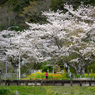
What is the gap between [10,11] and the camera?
47.5 m

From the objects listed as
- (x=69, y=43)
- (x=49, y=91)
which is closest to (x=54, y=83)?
(x=49, y=91)

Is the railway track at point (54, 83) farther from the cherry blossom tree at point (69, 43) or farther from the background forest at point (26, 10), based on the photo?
the background forest at point (26, 10)

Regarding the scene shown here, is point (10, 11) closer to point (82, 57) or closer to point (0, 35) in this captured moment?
point (0, 35)

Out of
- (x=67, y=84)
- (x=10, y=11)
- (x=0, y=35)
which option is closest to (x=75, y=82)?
(x=67, y=84)

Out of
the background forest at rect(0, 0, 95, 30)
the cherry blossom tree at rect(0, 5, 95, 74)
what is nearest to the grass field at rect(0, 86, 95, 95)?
the cherry blossom tree at rect(0, 5, 95, 74)

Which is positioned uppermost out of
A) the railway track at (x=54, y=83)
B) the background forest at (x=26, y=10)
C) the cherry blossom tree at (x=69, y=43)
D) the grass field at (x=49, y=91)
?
the background forest at (x=26, y=10)

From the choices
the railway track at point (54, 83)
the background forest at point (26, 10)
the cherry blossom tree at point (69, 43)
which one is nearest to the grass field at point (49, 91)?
the railway track at point (54, 83)

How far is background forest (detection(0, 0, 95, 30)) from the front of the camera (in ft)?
117

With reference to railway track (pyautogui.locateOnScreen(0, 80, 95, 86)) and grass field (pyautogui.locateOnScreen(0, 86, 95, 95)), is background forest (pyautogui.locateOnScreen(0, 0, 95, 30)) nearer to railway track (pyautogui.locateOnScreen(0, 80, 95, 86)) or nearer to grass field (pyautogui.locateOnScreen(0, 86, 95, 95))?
railway track (pyautogui.locateOnScreen(0, 80, 95, 86))

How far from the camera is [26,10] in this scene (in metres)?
40.3

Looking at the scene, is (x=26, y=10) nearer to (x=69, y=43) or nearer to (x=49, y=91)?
(x=69, y=43)

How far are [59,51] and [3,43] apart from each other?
1313 centimetres

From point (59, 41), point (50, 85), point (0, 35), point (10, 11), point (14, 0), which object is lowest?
point (50, 85)

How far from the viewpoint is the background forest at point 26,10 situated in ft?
117
